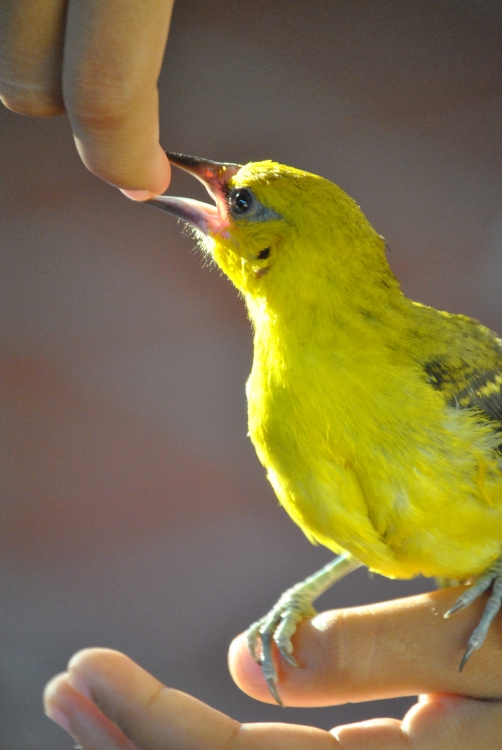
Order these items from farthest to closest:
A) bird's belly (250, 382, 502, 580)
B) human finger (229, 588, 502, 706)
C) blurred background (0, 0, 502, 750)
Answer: blurred background (0, 0, 502, 750)
human finger (229, 588, 502, 706)
bird's belly (250, 382, 502, 580)

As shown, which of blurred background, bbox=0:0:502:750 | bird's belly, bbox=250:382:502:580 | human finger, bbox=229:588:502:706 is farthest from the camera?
blurred background, bbox=0:0:502:750

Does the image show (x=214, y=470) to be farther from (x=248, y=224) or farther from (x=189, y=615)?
(x=248, y=224)

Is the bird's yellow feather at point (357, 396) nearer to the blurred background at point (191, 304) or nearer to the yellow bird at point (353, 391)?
the yellow bird at point (353, 391)

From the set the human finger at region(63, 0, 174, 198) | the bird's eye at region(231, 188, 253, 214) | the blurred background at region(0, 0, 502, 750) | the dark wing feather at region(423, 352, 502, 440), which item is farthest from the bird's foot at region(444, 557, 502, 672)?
the blurred background at region(0, 0, 502, 750)

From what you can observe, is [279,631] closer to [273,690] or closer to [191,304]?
[273,690]

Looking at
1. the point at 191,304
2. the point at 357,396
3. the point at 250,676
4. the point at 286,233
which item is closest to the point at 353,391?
the point at 357,396

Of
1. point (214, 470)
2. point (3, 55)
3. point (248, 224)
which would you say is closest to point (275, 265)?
point (248, 224)

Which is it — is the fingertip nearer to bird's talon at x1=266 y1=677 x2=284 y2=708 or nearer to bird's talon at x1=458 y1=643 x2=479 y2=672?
bird's talon at x1=266 y1=677 x2=284 y2=708
